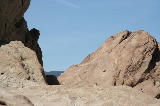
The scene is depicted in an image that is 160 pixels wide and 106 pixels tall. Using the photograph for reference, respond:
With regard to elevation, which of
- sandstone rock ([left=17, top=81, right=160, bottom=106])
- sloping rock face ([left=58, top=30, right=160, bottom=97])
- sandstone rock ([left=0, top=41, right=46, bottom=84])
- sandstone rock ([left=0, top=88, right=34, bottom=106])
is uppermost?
sloping rock face ([left=58, top=30, right=160, bottom=97])

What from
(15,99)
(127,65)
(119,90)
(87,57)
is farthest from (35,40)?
(15,99)

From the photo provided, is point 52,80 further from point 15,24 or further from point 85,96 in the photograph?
point 85,96

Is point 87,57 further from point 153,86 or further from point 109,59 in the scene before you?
→ point 153,86

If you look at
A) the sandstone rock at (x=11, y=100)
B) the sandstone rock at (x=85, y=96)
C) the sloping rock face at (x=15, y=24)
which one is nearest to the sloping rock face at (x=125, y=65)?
the sloping rock face at (x=15, y=24)

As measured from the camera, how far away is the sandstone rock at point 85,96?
6.96m

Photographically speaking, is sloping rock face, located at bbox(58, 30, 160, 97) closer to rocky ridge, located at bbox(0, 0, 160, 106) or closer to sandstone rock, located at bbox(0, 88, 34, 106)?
rocky ridge, located at bbox(0, 0, 160, 106)

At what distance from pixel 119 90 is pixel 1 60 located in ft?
17.7

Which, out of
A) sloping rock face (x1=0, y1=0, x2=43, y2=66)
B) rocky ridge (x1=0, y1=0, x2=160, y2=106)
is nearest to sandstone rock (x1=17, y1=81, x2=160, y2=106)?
rocky ridge (x1=0, y1=0, x2=160, y2=106)

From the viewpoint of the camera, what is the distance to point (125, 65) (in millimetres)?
17781

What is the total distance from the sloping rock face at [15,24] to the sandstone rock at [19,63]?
3.20m

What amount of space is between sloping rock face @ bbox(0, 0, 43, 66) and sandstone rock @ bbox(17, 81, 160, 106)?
Result: 7.32 metres

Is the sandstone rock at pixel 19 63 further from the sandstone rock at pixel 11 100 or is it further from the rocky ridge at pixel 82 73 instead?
the sandstone rock at pixel 11 100

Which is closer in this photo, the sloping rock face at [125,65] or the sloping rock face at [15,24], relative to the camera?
the sloping rock face at [15,24]

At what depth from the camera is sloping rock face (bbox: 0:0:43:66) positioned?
46.1 ft
